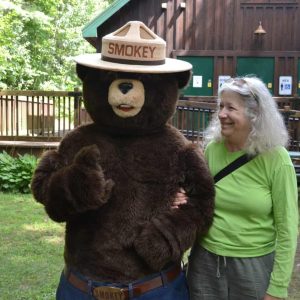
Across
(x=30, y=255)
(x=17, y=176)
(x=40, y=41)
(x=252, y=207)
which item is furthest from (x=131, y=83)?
(x=40, y=41)

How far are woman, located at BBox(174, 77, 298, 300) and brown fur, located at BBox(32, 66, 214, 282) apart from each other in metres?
0.11

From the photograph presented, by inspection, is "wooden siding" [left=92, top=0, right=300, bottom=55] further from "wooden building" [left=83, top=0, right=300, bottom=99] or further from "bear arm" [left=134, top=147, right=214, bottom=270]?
"bear arm" [left=134, top=147, right=214, bottom=270]

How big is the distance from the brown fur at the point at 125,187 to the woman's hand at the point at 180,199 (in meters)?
0.02

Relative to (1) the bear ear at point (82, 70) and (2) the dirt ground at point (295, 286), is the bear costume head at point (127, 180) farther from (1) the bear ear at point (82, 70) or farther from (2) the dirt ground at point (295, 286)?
(2) the dirt ground at point (295, 286)

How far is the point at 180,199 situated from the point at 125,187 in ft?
0.91

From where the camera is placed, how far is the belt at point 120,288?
7.88 feet

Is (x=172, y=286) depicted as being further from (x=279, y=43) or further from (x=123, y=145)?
(x=279, y=43)

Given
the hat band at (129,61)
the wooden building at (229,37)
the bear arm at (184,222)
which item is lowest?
the bear arm at (184,222)

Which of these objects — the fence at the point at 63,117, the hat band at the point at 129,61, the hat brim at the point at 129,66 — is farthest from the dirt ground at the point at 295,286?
the fence at the point at 63,117

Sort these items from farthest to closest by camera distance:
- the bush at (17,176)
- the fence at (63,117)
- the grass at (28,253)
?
1. the fence at (63,117)
2. the bush at (17,176)
3. the grass at (28,253)

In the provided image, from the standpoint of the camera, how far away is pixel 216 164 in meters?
2.62

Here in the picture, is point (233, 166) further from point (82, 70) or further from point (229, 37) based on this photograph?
point (229, 37)

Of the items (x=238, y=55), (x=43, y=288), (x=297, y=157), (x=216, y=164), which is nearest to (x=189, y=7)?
(x=238, y=55)

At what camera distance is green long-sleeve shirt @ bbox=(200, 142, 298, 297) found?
2.42m
